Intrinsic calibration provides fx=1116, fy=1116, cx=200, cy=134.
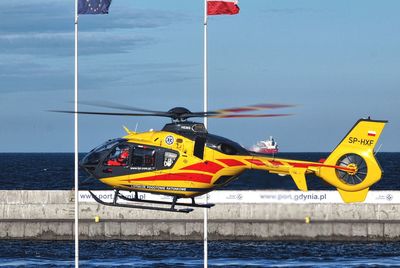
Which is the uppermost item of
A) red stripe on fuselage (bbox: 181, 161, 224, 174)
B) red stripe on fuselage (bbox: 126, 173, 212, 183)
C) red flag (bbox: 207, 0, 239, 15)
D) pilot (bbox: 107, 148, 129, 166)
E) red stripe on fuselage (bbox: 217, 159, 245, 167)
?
red flag (bbox: 207, 0, 239, 15)

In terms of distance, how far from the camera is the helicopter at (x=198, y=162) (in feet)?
137

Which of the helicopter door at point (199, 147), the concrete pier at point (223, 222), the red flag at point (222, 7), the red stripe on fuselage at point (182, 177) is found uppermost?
the red flag at point (222, 7)

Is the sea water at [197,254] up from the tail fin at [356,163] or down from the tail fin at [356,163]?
down

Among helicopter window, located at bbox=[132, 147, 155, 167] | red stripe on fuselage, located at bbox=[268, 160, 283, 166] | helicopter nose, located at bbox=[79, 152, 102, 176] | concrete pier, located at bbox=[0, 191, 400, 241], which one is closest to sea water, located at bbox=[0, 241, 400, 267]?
concrete pier, located at bbox=[0, 191, 400, 241]

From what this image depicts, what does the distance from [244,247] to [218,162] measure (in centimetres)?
3014

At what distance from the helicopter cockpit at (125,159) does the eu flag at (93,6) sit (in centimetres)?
732

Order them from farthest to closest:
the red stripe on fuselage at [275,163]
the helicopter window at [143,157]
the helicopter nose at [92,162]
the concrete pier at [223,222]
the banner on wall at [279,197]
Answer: the banner on wall at [279,197]
the concrete pier at [223,222]
the helicopter nose at [92,162]
the helicopter window at [143,157]
the red stripe on fuselage at [275,163]

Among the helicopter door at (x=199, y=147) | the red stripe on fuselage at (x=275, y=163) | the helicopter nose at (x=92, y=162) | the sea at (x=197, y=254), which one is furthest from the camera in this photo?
the sea at (x=197, y=254)

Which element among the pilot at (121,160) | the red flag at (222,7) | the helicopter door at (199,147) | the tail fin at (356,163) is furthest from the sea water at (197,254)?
the tail fin at (356,163)

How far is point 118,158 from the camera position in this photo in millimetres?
43344

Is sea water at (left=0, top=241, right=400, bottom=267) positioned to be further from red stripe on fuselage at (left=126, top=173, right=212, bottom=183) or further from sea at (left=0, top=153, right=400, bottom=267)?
red stripe on fuselage at (left=126, top=173, right=212, bottom=183)

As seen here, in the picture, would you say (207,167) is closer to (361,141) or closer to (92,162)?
(92,162)

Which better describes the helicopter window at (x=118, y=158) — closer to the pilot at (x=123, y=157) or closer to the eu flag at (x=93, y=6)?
the pilot at (x=123, y=157)

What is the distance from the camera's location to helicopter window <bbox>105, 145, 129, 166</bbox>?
4316cm
